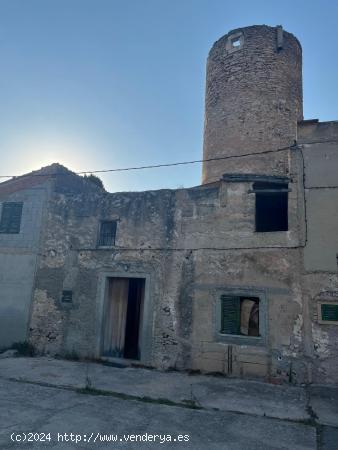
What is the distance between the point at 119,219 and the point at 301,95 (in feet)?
35.1

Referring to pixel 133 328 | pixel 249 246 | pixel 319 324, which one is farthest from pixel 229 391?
pixel 133 328

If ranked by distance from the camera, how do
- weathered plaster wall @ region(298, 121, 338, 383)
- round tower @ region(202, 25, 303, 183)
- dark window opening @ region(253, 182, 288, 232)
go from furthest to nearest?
round tower @ region(202, 25, 303, 183)
dark window opening @ region(253, 182, 288, 232)
weathered plaster wall @ region(298, 121, 338, 383)

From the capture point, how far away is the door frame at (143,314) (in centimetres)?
945

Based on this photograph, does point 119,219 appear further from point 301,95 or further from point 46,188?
point 301,95

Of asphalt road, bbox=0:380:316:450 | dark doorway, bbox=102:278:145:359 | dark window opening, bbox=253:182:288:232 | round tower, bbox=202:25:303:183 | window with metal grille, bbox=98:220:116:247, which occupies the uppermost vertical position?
round tower, bbox=202:25:303:183

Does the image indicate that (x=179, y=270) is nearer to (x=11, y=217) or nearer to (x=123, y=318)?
(x=123, y=318)

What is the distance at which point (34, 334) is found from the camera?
10.6 metres

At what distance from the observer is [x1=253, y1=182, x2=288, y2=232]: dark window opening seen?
30.7 ft

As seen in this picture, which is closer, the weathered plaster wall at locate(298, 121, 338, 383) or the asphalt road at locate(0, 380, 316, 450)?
the asphalt road at locate(0, 380, 316, 450)

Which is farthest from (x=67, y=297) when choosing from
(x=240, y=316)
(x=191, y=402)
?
(x=191, y=402)

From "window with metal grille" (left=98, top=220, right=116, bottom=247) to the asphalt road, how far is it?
4.98 meters

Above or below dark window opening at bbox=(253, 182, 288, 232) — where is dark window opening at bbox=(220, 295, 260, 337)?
below

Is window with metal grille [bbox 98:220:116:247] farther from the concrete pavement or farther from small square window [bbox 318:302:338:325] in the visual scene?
small square window [bbox 318:302:338:325]

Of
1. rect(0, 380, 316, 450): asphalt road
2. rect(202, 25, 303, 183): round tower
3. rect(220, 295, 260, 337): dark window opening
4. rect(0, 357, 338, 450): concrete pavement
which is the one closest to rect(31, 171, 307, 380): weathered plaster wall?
rect(220, 295, 260, 337): dark window opening
